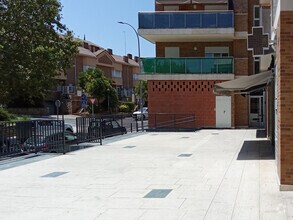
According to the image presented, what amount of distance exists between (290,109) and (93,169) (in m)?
5.77

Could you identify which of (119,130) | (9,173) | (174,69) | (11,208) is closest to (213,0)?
(174,69)

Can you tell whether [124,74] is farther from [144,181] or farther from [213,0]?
[144,181]

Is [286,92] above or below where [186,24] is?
below

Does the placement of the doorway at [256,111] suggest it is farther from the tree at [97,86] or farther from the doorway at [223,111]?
the tree at [97,86]

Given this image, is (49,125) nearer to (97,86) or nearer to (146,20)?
(146,20)

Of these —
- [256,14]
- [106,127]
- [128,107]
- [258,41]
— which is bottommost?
[128,107]

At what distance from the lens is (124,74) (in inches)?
3930

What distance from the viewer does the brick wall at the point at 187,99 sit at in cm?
3475

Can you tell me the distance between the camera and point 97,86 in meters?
67.4

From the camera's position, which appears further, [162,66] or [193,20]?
[162,66]

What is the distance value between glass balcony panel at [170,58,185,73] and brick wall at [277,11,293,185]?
2548 cm

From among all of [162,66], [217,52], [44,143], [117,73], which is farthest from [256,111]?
[117,73]

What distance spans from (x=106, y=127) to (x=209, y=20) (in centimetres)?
1465

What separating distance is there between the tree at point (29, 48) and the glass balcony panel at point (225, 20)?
37.9 feet
